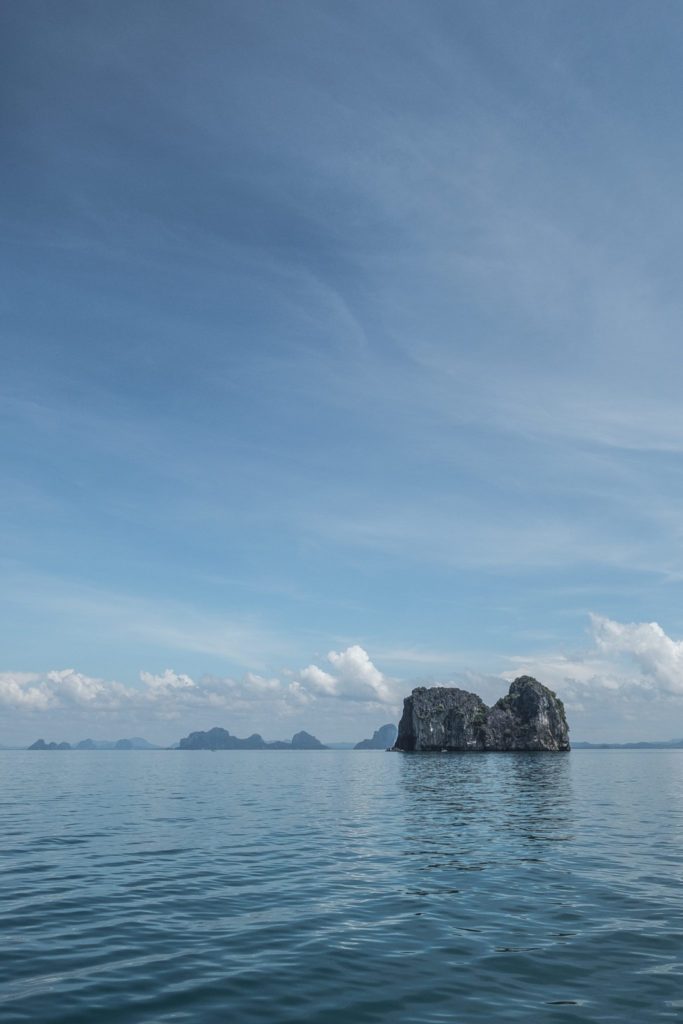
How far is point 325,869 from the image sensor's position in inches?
1117

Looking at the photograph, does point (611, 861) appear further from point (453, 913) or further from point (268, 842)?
point (268, 842)

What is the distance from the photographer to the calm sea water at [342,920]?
14.1 meters

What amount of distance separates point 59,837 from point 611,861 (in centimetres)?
2882

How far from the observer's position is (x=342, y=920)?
20359mm

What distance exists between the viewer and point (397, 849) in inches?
1314

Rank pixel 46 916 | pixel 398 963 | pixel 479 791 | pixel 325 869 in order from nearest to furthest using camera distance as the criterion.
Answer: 1. pixel 398 963
2. pixel 46 916
3. pixel 325 869
4. pixel 479 791

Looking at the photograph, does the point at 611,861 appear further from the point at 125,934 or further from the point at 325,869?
the point at 125,934

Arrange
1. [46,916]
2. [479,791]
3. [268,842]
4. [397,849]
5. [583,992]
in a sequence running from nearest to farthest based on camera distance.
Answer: [583,992] → [46,916] → [397,849] → [268,842] → [479,791]

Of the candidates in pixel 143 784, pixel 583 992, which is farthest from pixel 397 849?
pixel 143 784

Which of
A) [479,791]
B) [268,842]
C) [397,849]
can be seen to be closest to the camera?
[397,849]

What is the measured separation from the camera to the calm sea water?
14055 millimetres

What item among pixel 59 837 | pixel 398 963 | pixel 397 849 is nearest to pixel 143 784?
pixel 59 837

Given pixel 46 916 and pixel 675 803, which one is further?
pixel 675 803

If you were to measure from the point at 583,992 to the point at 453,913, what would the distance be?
721 centimetres
